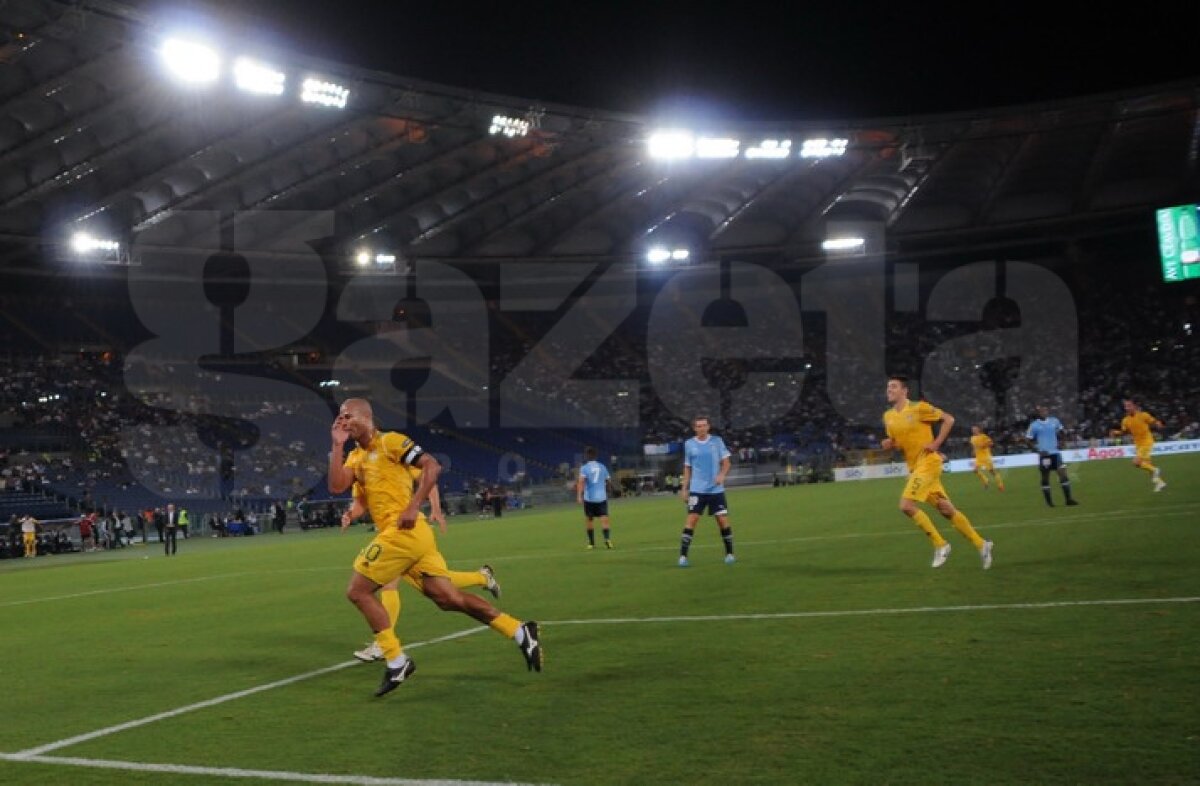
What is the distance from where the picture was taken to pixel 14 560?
121ft

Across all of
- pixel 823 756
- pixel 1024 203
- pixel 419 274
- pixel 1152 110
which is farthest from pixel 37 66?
pixel 1024 203

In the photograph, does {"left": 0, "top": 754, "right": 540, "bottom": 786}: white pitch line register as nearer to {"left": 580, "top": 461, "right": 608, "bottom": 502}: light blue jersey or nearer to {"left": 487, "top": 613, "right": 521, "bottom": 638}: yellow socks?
{"left": 487, "top": 613, "right": 521, "bottom": 638}: yellow socks

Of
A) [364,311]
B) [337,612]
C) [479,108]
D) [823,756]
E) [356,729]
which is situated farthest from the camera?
[364,311]

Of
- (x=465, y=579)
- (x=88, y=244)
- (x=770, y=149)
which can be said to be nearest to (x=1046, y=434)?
(x=465, y=579)

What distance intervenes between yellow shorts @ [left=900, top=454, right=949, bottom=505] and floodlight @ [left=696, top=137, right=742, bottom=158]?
124 feet

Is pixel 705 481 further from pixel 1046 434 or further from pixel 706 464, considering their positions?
pixel 1046 434

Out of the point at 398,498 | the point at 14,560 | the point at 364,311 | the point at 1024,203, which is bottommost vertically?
the point at 14,560

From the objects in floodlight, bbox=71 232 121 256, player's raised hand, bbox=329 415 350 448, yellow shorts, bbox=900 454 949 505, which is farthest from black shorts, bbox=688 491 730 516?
floodlight, bbox=71 232 121 256

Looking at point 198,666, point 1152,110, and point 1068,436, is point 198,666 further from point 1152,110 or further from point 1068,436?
point 1068,436

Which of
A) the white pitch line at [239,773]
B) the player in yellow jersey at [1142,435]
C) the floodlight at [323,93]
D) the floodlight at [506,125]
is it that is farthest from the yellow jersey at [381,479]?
the floodlight at [506,125]

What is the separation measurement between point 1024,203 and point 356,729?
57073 millimetres

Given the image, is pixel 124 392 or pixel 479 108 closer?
pixel 479 108

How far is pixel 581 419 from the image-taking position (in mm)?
62438

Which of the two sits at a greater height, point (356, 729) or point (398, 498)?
point (398, 498)
